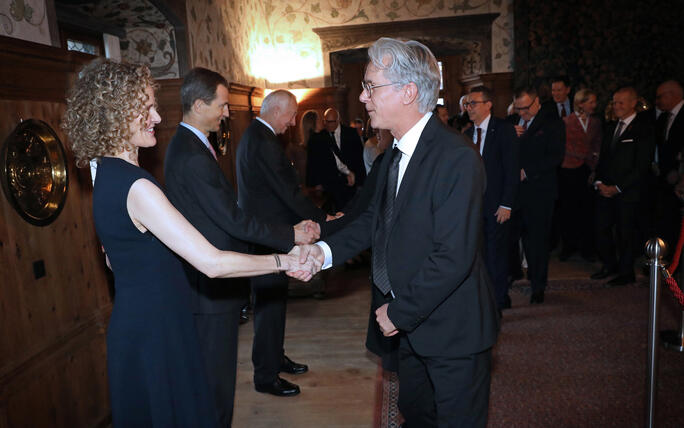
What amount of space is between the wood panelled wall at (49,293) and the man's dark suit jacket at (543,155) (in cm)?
333

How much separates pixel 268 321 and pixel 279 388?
0.44 meters

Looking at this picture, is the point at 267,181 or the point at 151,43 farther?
the point at 151,43

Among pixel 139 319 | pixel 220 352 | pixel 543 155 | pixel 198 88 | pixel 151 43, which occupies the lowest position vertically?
pixel 220 352

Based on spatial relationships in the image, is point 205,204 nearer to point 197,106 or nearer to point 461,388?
point 197,106

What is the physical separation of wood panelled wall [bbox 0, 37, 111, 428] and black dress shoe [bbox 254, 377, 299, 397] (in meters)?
0.90

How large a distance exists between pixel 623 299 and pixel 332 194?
Answer: 10.7 ft

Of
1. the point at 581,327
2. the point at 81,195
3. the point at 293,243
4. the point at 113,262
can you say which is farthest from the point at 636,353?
the point at 81,195

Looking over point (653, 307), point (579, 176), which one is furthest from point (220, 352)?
point (579, 176)

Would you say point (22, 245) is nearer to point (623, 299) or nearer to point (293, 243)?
point (293, 243)

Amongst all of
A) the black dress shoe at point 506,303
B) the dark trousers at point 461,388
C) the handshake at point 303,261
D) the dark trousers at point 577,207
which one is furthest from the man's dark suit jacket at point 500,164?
the dark trousers at point 577,207

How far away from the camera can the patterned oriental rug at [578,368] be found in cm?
274

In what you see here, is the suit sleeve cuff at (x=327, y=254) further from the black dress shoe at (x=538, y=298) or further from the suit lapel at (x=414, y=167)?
the black dress shoe at (x=538, y=298)

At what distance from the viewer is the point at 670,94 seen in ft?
15.5

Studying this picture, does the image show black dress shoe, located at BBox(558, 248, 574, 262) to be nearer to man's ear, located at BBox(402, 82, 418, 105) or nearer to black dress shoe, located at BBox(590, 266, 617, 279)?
black dress shoe, located at BBox(590, 266, 617, 279)
